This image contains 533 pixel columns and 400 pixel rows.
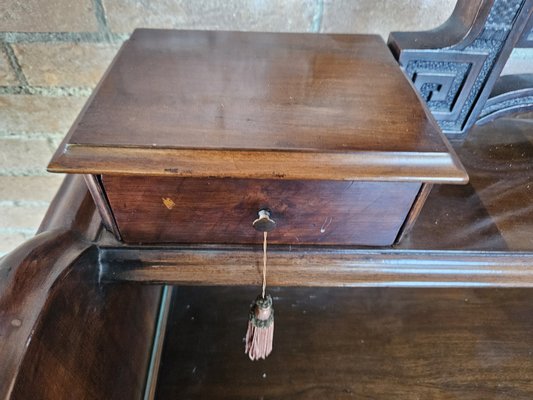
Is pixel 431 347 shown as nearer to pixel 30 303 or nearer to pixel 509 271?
pixel 509 271

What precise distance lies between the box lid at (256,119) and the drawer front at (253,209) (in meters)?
0.04

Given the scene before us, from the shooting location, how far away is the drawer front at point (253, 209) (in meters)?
0.44

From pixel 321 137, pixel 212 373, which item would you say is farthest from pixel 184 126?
pixel 212 373

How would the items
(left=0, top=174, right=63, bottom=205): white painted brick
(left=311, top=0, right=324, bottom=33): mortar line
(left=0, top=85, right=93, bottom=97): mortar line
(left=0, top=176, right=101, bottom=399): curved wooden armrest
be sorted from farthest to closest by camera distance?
(left=0, top=174, right=63, bottom=205): white painted brick → (left=0, top=85, right=93, bottom=97): mortar line → (left=311, top=0, right=324, bottom=33): mortar line → (left=0, top=176, right=101, bottom=399): curved wooden armrest

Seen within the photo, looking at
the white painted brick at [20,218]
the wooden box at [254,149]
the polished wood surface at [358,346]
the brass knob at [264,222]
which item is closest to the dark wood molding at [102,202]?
the wooden box at [254,149]

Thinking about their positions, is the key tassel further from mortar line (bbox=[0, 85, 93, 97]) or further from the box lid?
mortar line (bbox=[0, 85, 93, 97])

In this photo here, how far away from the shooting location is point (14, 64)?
776 mm

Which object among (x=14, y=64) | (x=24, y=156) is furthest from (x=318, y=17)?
(x=24, y=156)

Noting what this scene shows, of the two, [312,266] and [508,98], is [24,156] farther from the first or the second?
[508,98]

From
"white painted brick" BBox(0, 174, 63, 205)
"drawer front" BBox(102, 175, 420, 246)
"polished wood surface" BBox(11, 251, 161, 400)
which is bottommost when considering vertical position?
"polished wood surface" BBox(11, 251, 161, 400)

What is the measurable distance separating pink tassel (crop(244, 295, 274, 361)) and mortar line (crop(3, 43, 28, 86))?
0.65 m

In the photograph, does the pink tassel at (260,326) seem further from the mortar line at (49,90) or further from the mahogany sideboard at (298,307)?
the mortar line at (49,90)

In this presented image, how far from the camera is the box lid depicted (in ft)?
1.31

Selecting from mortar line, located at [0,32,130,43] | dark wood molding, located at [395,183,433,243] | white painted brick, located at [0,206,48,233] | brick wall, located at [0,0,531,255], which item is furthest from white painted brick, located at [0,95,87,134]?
dark wood molding, located at [395,183,433,243]
